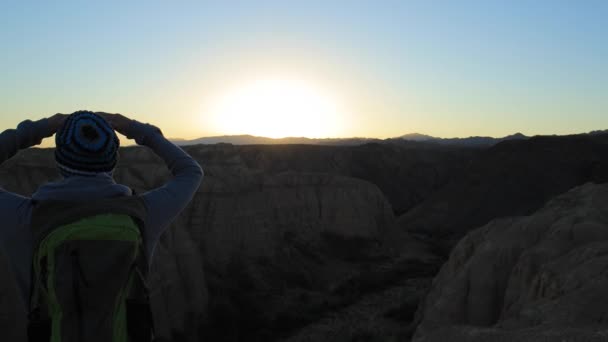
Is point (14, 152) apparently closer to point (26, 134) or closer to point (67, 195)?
point (26, 134)

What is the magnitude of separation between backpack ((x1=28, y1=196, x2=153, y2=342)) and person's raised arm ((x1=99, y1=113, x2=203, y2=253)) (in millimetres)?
240

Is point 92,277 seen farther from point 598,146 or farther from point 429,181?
point 429,181

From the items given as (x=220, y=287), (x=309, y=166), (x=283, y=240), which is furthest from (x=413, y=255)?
(x=309, y=166)

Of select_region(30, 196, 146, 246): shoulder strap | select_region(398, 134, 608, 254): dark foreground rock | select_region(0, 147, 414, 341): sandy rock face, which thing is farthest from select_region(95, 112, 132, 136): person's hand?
select_region(398, 134, 608, 254): dark foreground rock

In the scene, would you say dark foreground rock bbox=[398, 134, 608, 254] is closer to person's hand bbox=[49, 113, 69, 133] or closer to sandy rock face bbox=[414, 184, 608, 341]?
sandy rock face bbox=[414, 184, 608, 341]

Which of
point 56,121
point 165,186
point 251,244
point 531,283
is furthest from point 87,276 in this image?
point 251,244

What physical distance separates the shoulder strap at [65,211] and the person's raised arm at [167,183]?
0.65ft

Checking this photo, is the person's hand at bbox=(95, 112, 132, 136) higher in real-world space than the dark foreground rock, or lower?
higher

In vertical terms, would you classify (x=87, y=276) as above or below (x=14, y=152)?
below

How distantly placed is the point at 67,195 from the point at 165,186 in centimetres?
45

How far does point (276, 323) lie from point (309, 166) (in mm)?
46347

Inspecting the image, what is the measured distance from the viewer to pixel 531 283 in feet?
37.2

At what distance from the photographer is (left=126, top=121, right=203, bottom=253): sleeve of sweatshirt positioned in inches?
84.0

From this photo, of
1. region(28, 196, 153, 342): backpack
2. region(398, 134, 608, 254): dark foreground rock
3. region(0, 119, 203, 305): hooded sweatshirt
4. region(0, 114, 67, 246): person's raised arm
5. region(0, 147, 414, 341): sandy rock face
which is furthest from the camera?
region(398, 134, 608, 254): dark foreground rock
